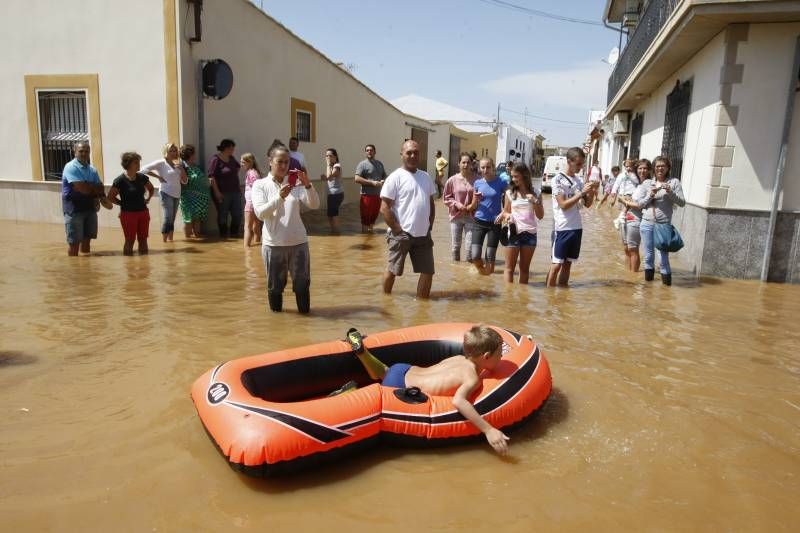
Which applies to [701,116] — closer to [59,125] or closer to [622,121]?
[59,125]

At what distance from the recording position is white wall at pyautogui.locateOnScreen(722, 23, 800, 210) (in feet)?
26.2

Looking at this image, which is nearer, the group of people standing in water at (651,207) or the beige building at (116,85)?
the group of people standing in water at (651,207)

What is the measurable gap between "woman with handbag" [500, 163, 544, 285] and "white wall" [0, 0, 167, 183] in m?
6.53

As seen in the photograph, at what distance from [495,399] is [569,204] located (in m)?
3.99

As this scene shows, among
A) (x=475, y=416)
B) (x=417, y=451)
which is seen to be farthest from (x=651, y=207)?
(x=417, y=451)

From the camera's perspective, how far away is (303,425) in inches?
127

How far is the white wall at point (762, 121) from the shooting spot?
7.98 meters

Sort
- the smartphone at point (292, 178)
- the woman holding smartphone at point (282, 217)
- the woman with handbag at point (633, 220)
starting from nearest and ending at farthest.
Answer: the smartphone at point (292, 178) < the woman holding smartphone at point (282, 217) < the woman with handbag at point (633, 220)

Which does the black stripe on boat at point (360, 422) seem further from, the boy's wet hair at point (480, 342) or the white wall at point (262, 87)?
the white wall at point (262, 87)

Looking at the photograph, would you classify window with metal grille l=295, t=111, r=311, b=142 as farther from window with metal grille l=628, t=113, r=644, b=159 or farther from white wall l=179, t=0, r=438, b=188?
window with metal grille l=628, t=113, r=644, b=159

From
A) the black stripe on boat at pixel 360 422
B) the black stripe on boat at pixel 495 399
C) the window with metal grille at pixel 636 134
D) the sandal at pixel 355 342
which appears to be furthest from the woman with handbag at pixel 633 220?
the window with metal grille at pixel 636 134

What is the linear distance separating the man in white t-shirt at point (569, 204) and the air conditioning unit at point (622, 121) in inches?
626

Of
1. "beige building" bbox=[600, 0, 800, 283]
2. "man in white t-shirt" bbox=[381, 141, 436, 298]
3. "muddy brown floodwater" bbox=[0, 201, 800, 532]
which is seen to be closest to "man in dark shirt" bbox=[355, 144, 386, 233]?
"muddy brown floodwater" bbox=[0, 201, 800, 532]

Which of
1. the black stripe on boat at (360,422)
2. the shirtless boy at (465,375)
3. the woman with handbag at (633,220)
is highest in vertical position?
the woman with handbag at (633,220)
